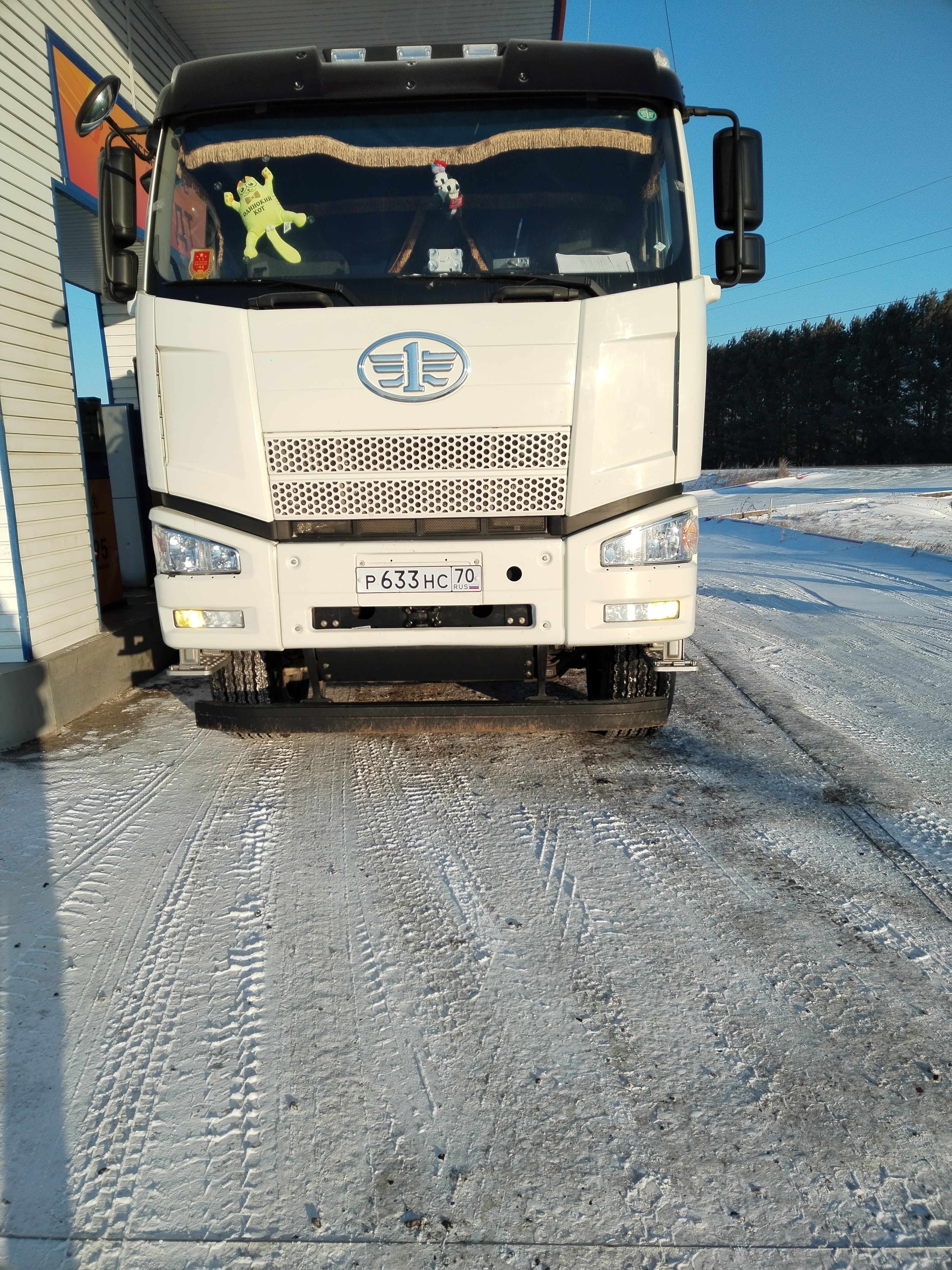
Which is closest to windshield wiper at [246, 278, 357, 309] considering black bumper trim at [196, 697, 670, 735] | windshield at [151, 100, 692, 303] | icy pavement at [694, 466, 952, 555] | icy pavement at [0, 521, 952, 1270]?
windshield at [151, 100, 692, 303]

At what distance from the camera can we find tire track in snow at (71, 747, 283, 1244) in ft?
5.43

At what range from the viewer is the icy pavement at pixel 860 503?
480 inches

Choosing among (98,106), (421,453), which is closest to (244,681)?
(421,453)

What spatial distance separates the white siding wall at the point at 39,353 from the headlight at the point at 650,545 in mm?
3388

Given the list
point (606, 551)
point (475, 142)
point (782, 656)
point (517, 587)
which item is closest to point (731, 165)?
point (475, 142)

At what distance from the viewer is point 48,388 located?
4859 millimetres

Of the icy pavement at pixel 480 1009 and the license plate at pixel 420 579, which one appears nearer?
the icy pavement at pixel 480 1009

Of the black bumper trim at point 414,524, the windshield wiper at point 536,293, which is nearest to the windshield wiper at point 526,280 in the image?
the windshield wiper at point 536,293

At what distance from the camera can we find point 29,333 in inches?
183

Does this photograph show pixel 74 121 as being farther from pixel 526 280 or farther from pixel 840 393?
pixel 840 393

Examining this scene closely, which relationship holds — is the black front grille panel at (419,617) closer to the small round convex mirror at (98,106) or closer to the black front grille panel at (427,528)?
the black front grille panel at (427,528)

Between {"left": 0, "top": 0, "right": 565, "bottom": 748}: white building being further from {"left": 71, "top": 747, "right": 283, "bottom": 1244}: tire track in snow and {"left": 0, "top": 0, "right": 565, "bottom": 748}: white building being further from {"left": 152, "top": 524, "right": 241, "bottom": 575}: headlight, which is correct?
{"left": 71, "top": 747, "right": 283, "bottom": 1244}: tire track in snow

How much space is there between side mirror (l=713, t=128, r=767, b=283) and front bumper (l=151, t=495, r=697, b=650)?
4.22 feet

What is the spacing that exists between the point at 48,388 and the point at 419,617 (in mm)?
3222
